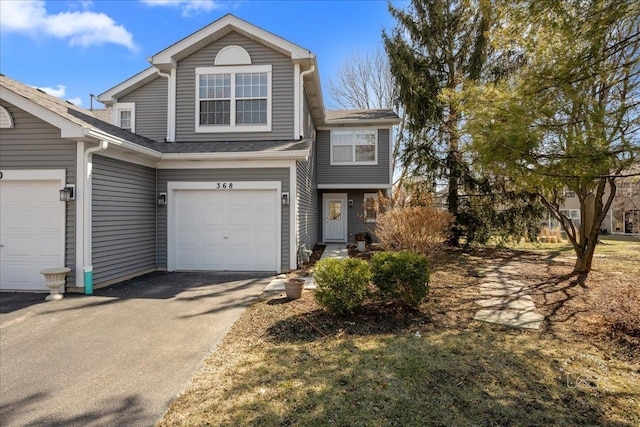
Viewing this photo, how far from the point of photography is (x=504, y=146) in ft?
13.3

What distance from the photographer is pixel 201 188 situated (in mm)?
8664

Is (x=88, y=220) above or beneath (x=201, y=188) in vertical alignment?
beneath

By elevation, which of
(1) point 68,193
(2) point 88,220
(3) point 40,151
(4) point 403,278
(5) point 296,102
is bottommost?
(4) point 403,278

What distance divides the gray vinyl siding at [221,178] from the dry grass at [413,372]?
3107 mm

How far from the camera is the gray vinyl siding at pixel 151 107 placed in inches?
444

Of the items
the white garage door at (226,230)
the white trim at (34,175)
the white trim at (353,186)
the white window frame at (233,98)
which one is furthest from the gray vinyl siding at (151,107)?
the white trim at (353,186)

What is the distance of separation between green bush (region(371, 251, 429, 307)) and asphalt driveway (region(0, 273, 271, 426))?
2.48 m

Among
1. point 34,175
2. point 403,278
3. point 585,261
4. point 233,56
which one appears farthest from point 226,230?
point 585,261

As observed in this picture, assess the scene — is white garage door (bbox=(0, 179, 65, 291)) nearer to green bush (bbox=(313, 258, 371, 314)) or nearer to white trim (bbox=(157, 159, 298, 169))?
white trim (bbox=(157, 159, 298, 169))

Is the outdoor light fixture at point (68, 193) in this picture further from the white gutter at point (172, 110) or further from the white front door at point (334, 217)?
the white front door at point (334, 217)

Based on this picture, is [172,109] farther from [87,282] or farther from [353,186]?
[353,186]

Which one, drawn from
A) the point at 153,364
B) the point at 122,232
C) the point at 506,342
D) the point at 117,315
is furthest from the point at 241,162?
the point at 506,342

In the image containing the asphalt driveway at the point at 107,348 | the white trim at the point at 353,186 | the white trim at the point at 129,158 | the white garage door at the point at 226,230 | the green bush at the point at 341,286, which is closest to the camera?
the asphalt driveway at the point at 107,348

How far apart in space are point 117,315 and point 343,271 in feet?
12.5
